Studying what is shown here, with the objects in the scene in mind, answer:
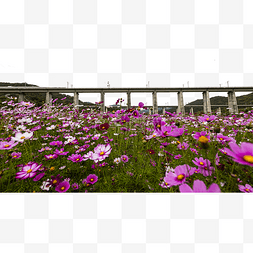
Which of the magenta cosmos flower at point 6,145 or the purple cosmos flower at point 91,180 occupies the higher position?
the magenta cosmos flower at point 6,145

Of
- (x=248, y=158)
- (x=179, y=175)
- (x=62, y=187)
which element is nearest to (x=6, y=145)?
(x=62, y=187)

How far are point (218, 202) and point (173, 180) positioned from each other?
139 mm

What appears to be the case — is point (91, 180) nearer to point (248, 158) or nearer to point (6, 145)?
point (6, 145)

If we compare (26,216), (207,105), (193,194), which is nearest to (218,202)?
(193,194)

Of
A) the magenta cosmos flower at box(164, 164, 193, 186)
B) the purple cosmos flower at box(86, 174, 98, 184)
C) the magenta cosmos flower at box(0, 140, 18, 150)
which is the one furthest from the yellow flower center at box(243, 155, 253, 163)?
the magenta cosmos flower at box(0, 140, 18, 150)

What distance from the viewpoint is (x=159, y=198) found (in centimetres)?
41

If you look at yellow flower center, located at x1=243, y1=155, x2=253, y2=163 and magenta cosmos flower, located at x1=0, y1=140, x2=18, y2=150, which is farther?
magenta cosmos flower, located at x1=0, y1=140, x2=18, y2=150

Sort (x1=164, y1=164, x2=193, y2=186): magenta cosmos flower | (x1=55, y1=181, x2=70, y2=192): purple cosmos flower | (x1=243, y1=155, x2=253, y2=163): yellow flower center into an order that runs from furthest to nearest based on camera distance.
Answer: (x1=55, y1=181, x2=70, y2=192): purple cosmos flower, (x1=164, y1=164, x2=193, y2=186): magenta cosmos flower, (x1=243, y1=155, x2=253, y2=163): yellow flower center

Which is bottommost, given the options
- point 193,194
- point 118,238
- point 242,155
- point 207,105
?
point 118,238

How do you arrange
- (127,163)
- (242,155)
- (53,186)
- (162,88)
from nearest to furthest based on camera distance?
(242,155) < (53,186) < (127,163) < (162,88)

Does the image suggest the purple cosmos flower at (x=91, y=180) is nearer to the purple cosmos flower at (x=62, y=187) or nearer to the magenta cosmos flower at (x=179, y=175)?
the purple cosmos flower at (x=62, y=187)

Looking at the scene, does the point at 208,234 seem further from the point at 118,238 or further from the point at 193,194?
the point at 118,238

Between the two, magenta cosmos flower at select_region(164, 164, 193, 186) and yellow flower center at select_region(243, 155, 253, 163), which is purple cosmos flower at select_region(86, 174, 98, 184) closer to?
magenta cosmos flower at select_region(164, 164, 193, 186)

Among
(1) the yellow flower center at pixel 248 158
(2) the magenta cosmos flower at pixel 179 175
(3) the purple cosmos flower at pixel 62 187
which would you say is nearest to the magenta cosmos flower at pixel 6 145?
(3) the purple cosmos flower at pixel 62 187
